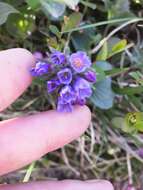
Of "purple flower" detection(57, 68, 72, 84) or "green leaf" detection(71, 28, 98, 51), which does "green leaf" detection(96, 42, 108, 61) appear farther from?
"purple flower" detection(57, 68, 72, 84)

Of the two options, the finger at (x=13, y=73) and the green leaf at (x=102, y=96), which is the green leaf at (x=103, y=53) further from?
the finger at (x=13, y=73)

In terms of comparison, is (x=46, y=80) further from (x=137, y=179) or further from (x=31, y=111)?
(x=137, y=179)

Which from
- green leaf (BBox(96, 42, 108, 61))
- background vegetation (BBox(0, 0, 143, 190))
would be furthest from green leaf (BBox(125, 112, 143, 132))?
green leaf (BBox(96, 42, 108, 61))

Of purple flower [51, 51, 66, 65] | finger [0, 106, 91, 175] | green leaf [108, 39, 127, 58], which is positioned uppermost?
purple flower [51, 51, 66, 65]

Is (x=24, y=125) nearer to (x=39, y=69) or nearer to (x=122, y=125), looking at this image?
(x=39, y=69)

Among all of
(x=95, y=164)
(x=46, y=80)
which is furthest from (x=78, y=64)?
(x=95, y=164)
